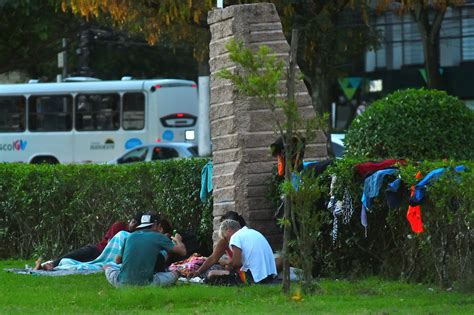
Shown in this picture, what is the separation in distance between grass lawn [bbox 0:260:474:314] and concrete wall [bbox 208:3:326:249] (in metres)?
2.03

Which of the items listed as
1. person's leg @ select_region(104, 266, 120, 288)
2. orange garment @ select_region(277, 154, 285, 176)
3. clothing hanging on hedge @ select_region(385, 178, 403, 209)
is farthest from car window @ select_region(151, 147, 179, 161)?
clothing hanging on hedge @ select_region(385, 178, 403, 209)

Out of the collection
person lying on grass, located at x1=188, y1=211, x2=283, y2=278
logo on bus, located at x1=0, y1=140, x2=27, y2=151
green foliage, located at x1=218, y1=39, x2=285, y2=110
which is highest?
green foliage, located at x1=218, y1=39, x2=285, y2=110

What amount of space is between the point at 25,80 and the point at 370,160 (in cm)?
3854

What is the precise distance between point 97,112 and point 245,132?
84.2 feet

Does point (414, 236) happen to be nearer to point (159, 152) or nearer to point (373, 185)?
point (373, 185)

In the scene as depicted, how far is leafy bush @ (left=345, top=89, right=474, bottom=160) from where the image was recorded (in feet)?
48.5

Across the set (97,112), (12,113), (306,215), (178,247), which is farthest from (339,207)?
(12,113)

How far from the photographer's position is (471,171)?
40.1 ft

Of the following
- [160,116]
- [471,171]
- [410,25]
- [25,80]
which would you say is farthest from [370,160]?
[25,80]

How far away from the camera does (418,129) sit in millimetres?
14781

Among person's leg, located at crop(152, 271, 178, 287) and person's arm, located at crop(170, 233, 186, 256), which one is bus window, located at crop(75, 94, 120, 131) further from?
person's leg, located at crop(152, 271, 178, 287)

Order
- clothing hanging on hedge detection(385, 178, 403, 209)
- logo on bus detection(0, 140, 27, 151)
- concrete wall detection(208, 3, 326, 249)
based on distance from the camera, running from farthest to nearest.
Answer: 1. logo on bus detection(0, 140, 27, 151)
2. concrete wall detection(208, 3, 326, 249)
3. clothing hanging on hedge detection(385, 178, 403, 209)

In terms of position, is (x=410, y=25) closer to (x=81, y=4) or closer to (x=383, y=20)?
(x=383, y=20)

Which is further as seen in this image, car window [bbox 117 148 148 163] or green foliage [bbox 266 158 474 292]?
car window [bbox 117 148 148 163]
